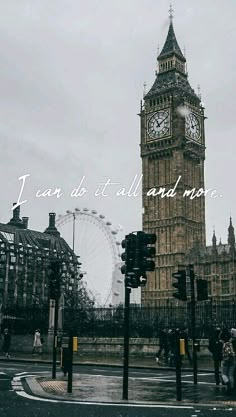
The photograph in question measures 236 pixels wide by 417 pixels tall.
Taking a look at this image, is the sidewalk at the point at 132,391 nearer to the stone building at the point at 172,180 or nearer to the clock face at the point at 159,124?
the stone building at the point at 172,180

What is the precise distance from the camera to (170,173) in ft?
329

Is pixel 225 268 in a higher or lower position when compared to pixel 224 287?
higher

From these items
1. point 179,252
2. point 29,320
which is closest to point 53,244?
point 179,252

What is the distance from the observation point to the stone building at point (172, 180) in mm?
97125

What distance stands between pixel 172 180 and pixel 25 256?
39.4 meters

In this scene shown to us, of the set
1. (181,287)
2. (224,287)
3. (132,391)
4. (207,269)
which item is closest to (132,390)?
(132,391)

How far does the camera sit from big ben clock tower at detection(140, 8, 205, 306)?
321 ft

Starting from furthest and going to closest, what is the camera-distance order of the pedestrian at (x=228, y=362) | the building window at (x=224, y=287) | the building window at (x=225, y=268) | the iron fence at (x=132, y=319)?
1. the building window at (x=225, y=268)
2. the building window at (x=224, y=287)
3. the iron fence at (x=132, y=319)
4. the pedestrian at (x=228, y=362)

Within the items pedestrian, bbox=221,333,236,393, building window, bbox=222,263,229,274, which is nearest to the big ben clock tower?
building window, bbox=222,263,229,274

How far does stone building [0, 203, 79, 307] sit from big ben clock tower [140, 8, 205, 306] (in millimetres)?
15918

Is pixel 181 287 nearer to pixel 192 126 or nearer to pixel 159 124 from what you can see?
pixel 159 124

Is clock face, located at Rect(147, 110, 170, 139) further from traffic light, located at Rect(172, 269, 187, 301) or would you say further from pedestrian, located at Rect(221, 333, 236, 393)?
pedestrian, located at Rect(221, 333, 236, 393)

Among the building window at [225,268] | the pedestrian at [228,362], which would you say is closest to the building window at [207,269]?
the building window at [225,268]

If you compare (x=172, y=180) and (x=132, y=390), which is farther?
(x=172, y=180)
